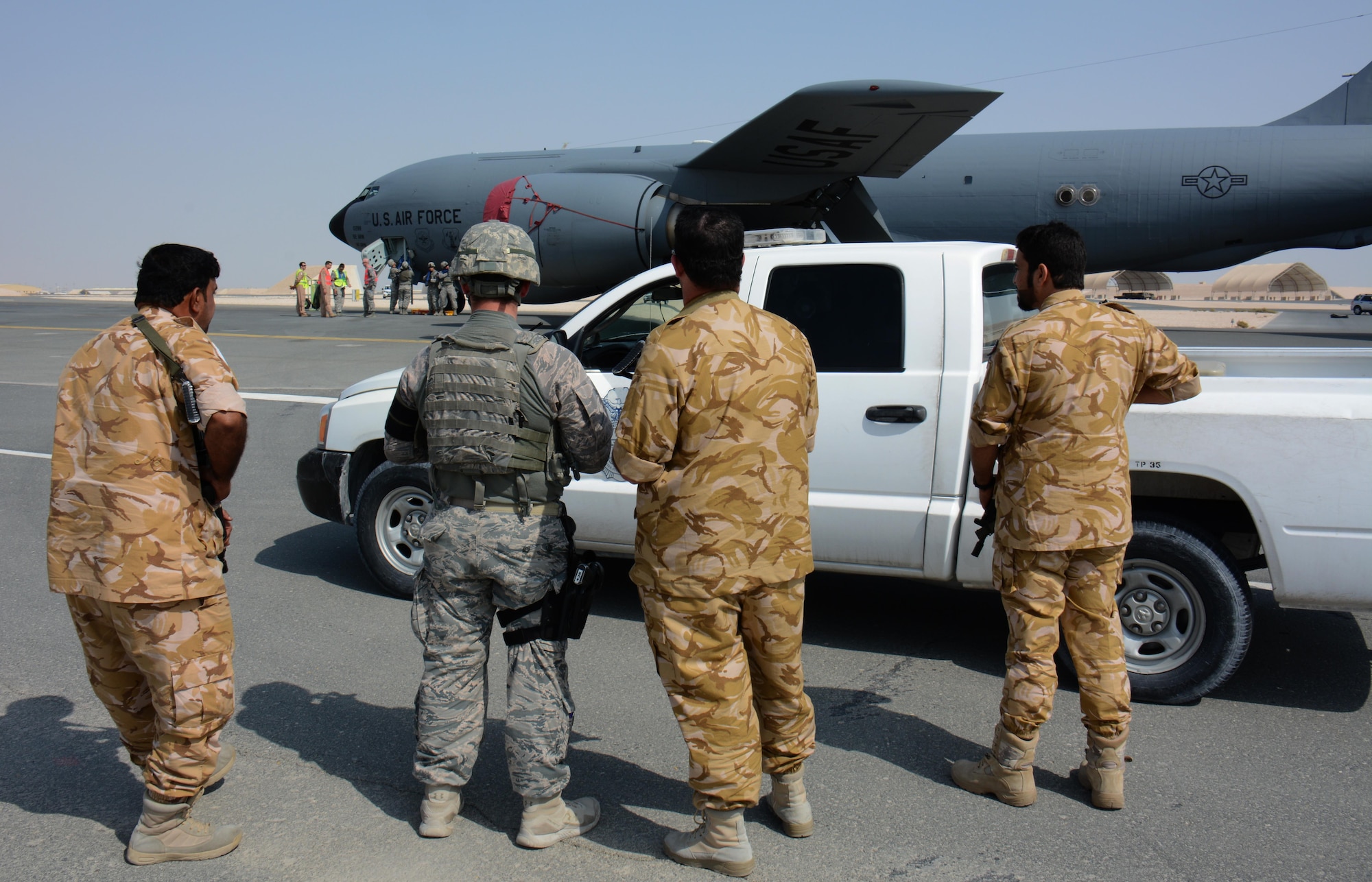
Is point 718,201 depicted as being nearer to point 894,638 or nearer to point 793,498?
point 894,638

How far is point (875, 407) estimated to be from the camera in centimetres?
452

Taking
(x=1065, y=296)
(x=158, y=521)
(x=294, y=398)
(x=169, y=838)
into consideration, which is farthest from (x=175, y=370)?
(x=294, y=398)

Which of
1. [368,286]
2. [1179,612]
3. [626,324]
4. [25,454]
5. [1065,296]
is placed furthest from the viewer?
[368,286]

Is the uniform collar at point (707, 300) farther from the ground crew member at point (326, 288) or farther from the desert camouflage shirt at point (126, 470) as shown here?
the ground crew member at point (326, 288)

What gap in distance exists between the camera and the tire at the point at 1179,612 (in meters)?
4.02

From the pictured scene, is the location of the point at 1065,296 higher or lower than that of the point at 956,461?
higher

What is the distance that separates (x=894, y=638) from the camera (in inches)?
196

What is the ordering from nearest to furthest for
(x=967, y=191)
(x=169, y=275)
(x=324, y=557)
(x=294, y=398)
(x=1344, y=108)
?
(x=169, y=275) < (x=324, y=557) < (x=294, y=398) < (x=967, y=191) < (x=1344, y=108)

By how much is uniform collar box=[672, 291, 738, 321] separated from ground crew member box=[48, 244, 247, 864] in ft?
4.46

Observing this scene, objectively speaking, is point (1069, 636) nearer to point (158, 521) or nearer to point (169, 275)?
point (158, 521)

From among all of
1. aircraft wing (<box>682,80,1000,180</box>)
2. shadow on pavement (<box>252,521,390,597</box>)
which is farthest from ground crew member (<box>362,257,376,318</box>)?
shadow on pavement (<box>252,521,390,597</box>)

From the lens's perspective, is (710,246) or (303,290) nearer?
(710,246)

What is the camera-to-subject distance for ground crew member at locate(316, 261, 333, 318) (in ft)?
89.5

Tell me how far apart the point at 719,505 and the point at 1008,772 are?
1.47 metres
